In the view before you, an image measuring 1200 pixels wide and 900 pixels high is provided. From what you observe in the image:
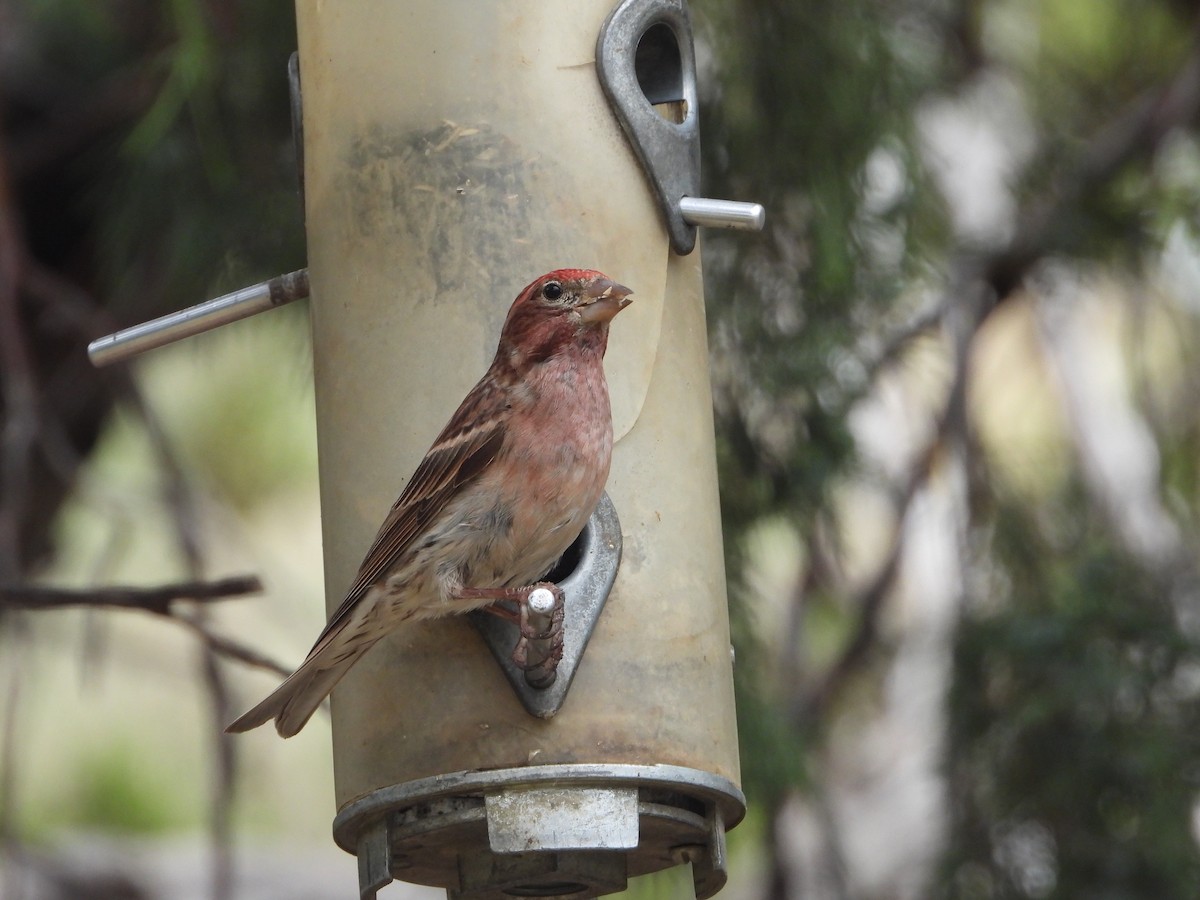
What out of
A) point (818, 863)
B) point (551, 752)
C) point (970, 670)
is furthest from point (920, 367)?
point (551, 752)

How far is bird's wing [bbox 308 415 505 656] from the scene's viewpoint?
4211 mm

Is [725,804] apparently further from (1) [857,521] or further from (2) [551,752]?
(1) [857,521]

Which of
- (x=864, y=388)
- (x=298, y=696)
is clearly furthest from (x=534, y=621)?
(x=864, y=388)

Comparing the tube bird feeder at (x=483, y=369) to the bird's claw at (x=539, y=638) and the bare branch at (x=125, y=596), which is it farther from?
the bare branch at (x=125, y=596)

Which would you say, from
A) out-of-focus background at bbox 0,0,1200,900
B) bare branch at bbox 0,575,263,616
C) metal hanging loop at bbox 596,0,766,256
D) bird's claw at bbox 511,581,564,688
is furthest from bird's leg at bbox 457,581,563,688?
out-of-focus background at bbox 0,0,1200,900

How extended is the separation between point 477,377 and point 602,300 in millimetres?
375

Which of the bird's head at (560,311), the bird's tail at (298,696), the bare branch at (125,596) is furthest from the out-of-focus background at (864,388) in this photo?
the bird's head at (560,311)

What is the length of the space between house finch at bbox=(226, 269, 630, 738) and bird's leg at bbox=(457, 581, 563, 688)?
27 millimetres

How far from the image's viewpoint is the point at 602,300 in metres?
4.27

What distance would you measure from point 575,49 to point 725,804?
5.78 feet

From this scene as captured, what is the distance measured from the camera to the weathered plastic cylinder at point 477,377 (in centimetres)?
418

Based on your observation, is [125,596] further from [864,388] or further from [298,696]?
[864,388]

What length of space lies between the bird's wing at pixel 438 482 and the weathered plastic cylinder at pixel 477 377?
0.56 ft

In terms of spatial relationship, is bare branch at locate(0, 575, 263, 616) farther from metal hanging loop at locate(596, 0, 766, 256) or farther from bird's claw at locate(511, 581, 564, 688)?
metal hanging loop at locate(596, 0, 766, 256)
